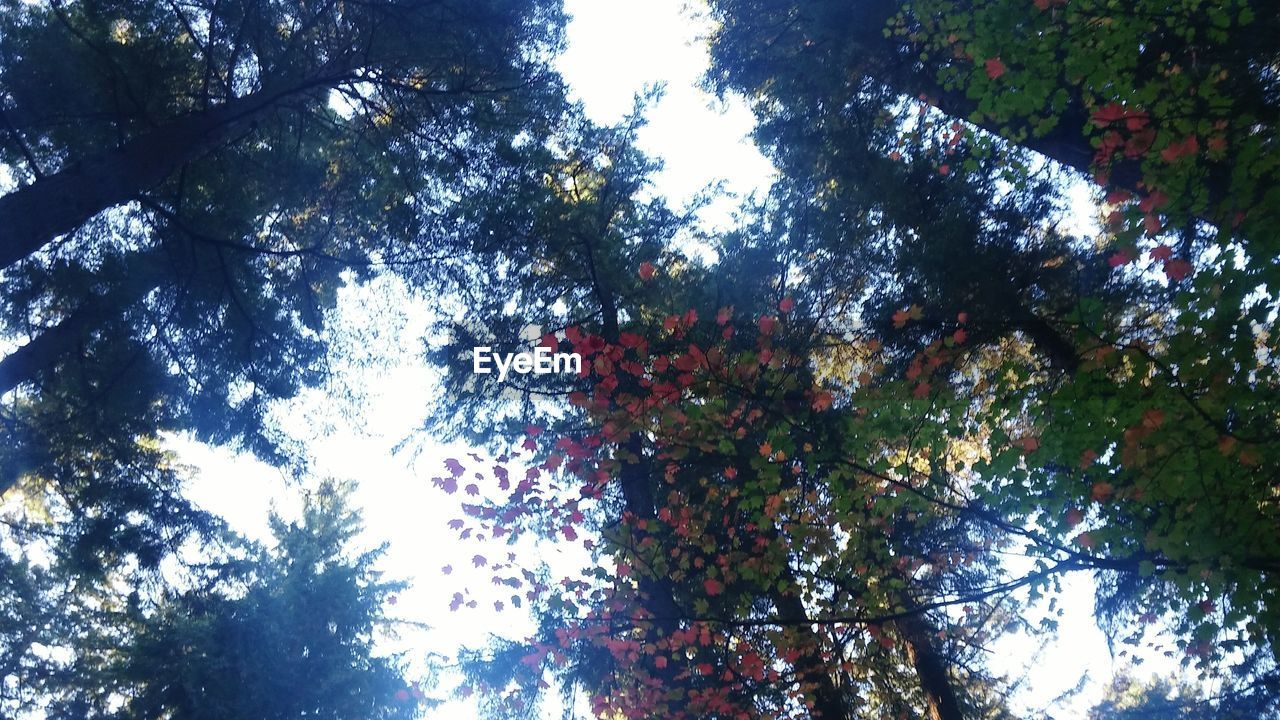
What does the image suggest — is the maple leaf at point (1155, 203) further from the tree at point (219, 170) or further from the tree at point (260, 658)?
the tree at point (260, 658)

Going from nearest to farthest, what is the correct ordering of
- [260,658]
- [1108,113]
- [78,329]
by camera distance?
[1108,113]
[78,329]
[260,658]

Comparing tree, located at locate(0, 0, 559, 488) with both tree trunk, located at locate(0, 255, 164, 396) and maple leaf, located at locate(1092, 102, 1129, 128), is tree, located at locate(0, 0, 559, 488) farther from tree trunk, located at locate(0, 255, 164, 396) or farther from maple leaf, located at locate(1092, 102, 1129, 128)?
maple leaf, located at locate(1092, 102, 1129, 128)

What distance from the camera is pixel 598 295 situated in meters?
6.54

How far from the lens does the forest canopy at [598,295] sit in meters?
6.36

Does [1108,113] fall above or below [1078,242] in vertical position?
below

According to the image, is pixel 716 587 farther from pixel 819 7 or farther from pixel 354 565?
pixel 354 565

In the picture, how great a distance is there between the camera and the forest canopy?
636cm

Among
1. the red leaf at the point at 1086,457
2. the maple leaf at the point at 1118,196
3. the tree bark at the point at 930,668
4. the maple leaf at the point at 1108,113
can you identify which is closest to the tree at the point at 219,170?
the maple leaf at the point at 1108,113

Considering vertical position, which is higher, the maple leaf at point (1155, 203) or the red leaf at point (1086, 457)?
the maple leaf at point (1155, 203)

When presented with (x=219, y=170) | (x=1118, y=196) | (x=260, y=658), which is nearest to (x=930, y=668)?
(x=1118, y=196)

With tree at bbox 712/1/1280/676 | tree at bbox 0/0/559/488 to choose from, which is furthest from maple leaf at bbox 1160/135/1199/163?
tree at bbox 0/0/559/488

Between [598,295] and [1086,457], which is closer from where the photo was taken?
[1086,457]

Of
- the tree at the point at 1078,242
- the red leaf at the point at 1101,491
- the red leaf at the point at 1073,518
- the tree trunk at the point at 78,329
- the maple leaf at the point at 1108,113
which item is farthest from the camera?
the tree trunk at the point at 78,329

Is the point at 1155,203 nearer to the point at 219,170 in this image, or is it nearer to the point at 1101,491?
the point at 1101,491
